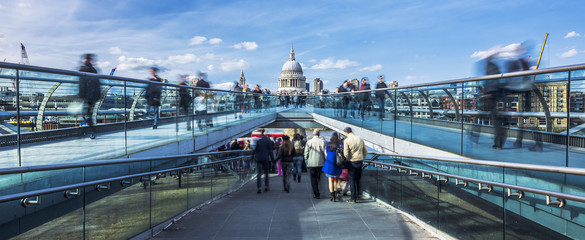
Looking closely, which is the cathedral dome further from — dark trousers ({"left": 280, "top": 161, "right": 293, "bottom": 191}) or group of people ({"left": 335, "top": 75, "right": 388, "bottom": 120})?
dark trousers ({"left": 280, "top": 161, "right": 293, "bottom": 191})

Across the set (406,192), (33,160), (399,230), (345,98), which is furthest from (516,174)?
(345,98)

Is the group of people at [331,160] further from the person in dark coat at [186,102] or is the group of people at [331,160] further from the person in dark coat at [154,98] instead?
the person in dark coat at [154,98]

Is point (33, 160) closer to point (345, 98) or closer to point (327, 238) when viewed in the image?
point (327, 238)

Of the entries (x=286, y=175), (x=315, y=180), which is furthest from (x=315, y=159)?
(x=286, y=175)

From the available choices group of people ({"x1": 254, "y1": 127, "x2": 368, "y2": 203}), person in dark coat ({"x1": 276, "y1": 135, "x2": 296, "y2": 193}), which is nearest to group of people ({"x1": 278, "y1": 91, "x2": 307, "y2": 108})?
person in dark coat ({"x1": 276, "y1": 135, "x2": 296, "y2": 193})

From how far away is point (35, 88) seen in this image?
424 centimetres

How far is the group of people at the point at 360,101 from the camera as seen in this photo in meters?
10.1

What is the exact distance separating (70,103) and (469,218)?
17.0 ft

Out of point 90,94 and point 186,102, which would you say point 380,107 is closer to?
point 186,102

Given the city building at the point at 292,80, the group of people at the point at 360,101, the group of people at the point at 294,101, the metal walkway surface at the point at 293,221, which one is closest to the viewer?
the metal walkway surface at the point at 293,221

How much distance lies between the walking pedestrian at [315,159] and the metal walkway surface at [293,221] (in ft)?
1.66

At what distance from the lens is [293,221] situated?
571cm

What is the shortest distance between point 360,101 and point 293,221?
25.3 feet

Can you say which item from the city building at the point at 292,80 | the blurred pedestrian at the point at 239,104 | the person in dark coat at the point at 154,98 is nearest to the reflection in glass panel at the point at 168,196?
the person in dark coat at the point at 154,98
